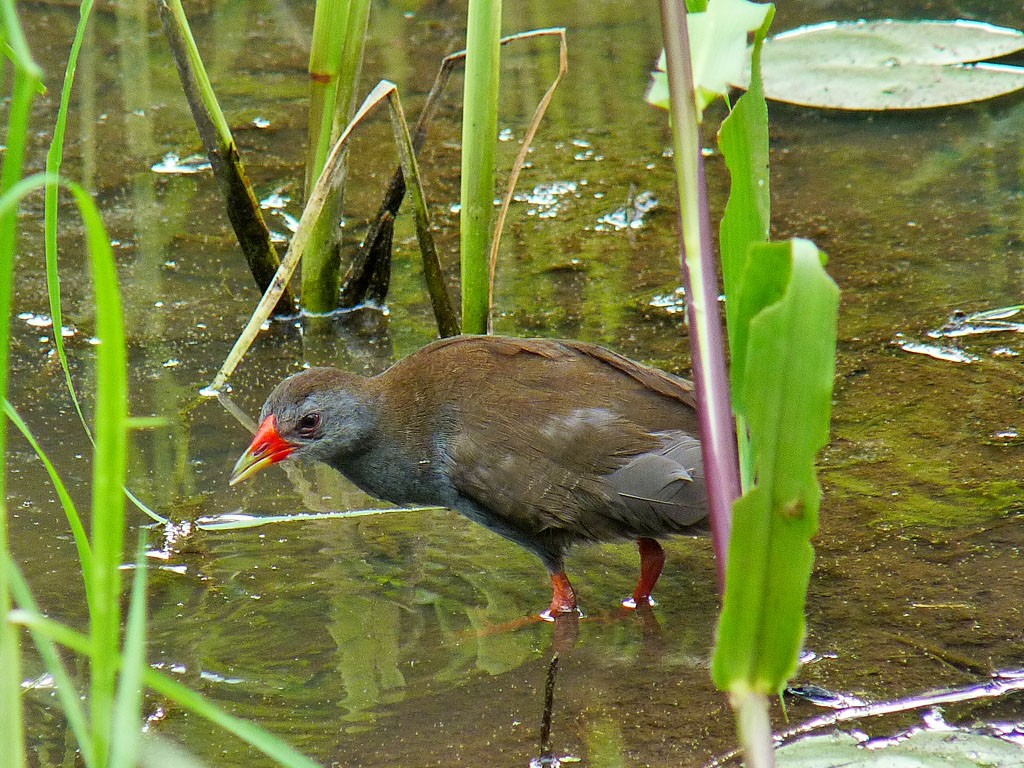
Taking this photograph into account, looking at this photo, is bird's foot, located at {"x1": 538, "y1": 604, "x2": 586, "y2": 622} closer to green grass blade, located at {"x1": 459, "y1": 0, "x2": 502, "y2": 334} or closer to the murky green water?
the murky green water

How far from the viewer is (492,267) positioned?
3.96 meters

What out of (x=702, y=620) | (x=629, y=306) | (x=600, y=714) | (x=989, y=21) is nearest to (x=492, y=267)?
(x=629, y=306)

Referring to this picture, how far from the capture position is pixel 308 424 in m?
3.48

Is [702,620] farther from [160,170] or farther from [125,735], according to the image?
[160,170]

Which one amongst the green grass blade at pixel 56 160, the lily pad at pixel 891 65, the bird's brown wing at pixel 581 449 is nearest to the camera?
the green grass blade at pixel 56 160

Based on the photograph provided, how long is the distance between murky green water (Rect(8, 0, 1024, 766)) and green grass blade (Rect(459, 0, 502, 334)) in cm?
61

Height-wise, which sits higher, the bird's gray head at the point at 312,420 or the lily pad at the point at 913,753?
the bird's gray head at the point at 312,420

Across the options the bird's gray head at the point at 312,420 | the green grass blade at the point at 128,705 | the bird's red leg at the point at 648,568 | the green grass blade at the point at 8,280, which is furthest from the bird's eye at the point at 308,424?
the green grass blade at the point at 128,705

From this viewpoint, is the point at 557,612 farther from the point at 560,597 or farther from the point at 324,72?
the point at 324,72

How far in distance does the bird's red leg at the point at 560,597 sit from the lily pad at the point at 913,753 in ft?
2.91

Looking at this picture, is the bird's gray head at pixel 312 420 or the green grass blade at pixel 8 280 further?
the bird's gray head at pixel 312 420

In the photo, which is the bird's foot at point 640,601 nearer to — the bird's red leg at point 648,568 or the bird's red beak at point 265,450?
the bird's red leg at point 648,568

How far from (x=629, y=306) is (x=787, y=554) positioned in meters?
3.18

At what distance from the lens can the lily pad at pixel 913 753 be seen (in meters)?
2.28
